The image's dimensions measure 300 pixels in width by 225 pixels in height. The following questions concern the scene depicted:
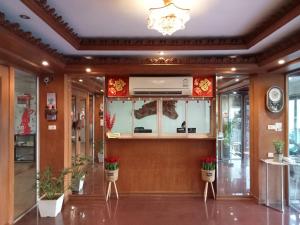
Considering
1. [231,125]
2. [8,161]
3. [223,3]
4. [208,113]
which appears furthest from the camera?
[231,125]

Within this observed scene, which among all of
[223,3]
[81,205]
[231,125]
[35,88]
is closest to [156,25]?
[223,3]

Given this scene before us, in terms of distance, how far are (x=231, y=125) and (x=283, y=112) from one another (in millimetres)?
4387

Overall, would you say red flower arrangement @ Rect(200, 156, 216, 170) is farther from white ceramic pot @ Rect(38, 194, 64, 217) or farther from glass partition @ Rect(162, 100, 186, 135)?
white ceramic pot @ Rect(38, 194, 64, 217)

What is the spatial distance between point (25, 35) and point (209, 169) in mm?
3798

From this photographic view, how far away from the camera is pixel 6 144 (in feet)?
14.2

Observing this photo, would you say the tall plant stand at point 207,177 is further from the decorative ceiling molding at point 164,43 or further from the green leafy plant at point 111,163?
the decorative ceiling molding at point 164,43

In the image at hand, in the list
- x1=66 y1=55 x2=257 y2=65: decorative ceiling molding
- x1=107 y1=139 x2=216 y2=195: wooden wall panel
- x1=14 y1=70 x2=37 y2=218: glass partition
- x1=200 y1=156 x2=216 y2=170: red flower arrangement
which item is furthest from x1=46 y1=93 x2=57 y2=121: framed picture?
x1=200 y1=156 x2=216 y2=170: red flower arrangement

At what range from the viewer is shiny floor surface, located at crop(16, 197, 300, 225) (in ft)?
14.7

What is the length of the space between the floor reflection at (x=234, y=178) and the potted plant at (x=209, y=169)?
17.4 inches

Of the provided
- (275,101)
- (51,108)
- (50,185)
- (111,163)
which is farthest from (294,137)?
(51,108)

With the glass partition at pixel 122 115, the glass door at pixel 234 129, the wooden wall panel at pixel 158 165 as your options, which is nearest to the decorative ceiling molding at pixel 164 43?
the glass partition at pixel 122 115

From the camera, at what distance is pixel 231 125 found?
9.76 metres

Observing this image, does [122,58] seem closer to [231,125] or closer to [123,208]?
[123,208]

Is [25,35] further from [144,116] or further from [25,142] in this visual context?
[144,116]
